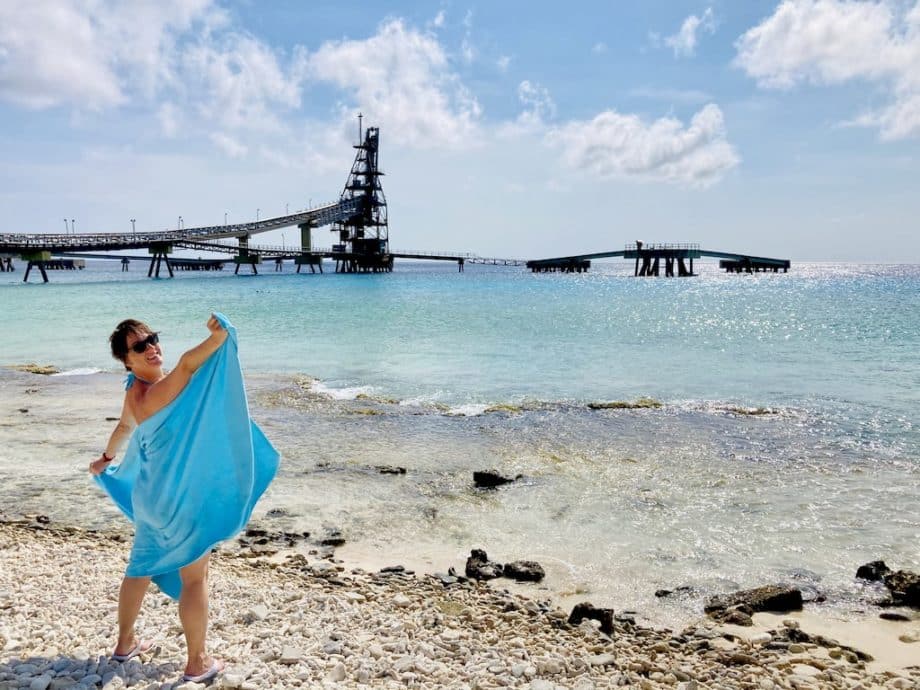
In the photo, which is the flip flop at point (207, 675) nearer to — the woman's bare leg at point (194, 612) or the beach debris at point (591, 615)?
the woman's bare leg at point (194, 612)

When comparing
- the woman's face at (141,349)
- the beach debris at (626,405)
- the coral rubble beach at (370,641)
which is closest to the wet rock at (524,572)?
the coral rubble beach at (370,641)

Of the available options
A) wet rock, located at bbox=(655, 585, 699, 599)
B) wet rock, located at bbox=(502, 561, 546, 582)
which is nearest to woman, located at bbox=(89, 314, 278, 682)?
wet rock, located at bbox=(502, 561, 546, 582)

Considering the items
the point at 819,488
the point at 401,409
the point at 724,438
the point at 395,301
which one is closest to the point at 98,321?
the point at 395,301

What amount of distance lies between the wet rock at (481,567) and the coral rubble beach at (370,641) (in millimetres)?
289

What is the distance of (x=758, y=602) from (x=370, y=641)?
10.7 ft

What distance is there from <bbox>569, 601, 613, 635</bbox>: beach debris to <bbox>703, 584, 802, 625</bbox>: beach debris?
3.51 ft

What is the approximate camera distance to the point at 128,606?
3777 millimetres

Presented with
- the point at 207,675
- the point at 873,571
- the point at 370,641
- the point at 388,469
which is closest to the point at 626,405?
the point at 388,469

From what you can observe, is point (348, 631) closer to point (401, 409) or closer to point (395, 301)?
point (401, 409)

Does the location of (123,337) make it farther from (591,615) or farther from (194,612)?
(591,615)

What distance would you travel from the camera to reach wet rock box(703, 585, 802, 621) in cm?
557

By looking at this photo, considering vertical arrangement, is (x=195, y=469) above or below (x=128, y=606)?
above

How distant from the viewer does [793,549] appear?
6969 millimetres

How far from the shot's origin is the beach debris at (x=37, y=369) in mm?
18453
